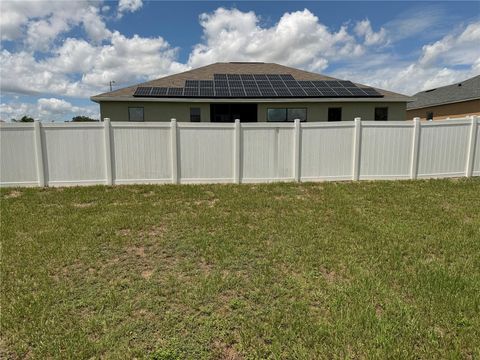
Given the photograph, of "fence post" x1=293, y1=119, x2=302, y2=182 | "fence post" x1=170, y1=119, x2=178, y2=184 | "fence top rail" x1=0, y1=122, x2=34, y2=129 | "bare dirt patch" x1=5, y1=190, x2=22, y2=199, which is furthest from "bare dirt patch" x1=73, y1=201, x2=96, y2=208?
"fence post" x1=293, y1=119, x2=302, y2=182

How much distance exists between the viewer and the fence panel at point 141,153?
8.59 m

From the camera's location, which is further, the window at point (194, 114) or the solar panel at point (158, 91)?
the window at point (194, 114)

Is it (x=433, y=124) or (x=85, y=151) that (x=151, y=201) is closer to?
(x=85, y=151)

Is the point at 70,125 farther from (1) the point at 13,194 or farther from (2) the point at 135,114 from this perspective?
(2) the point at 135,114

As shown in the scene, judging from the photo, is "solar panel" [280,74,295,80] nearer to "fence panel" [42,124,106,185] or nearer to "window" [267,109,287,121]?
"window" [267,109,287,121]

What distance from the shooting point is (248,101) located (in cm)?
1455

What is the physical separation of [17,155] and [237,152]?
232 inches

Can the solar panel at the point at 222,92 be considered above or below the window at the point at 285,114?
above

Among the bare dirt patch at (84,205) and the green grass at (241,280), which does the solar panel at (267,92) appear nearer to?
the green grass at (241,280)

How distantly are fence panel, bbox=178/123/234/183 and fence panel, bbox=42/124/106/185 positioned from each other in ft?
7.18

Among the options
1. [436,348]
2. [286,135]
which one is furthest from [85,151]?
[436,348]

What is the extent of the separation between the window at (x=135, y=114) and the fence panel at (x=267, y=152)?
8155 millimetres

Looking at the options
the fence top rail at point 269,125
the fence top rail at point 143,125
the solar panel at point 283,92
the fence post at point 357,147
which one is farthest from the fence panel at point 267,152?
the solar panel at point 283,92

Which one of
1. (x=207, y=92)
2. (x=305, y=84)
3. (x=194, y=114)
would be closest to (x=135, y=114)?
(x=194, y=114)
